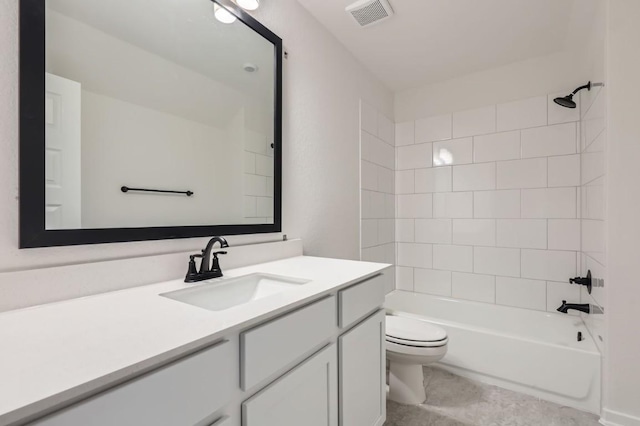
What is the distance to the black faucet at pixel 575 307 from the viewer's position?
6.42 feet

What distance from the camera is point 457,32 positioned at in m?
2.00

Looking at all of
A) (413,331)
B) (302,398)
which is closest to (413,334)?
(413,331)

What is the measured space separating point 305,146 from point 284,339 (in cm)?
125

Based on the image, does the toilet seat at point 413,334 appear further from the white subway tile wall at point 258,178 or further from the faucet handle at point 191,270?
the faucet handle at point 191,270

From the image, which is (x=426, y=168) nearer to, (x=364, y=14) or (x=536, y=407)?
(x=364, y=14)

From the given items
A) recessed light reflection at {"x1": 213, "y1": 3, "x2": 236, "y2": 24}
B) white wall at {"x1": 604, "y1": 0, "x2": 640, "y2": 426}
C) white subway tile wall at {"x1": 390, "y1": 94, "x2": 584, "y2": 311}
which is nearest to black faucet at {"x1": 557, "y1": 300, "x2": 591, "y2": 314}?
white subway tile wall at {"x1": 390, "y1": 94, "x2": 584, "y2": 311}

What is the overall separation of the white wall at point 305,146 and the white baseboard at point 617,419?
1597 millimetres

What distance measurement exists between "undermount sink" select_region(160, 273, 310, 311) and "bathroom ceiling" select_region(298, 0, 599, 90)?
5.30ft

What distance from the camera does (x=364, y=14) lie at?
1813 mm

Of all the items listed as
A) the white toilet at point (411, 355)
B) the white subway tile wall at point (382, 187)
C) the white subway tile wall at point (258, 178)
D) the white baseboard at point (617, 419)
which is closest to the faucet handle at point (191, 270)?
the white subway tile wall at point (258, 178)

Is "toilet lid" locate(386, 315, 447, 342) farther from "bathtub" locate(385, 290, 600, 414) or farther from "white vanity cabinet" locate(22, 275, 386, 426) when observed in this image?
"white vanity cabinet" locate(22, 275, 386, 426)

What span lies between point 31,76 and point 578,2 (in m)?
2.57

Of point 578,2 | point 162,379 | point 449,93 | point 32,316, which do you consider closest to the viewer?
point 162,379

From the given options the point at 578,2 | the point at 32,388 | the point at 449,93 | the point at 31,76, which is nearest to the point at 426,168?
the point at 449,93
